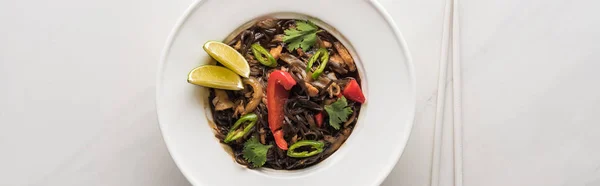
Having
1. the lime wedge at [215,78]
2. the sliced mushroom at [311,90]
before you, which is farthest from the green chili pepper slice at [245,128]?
the sliced mushroom at [311,90]

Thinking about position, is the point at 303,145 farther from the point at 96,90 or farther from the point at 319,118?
the point at 96,90

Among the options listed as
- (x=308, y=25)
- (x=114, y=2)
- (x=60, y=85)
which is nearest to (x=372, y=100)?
(x=308, y=25)

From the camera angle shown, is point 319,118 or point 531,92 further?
point 531,92

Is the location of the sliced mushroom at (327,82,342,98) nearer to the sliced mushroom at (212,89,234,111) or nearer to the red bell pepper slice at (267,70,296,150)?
the red bell pepper slice at (267,70,296,150)

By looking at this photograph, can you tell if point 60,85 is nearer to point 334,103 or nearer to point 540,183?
point 334,103

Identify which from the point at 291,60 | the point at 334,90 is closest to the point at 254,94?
the point at 291,60

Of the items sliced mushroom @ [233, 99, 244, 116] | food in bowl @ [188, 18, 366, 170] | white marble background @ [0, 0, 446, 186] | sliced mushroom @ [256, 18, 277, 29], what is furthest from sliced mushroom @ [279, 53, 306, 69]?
white marble background @ [0, 0, 446, 186]
